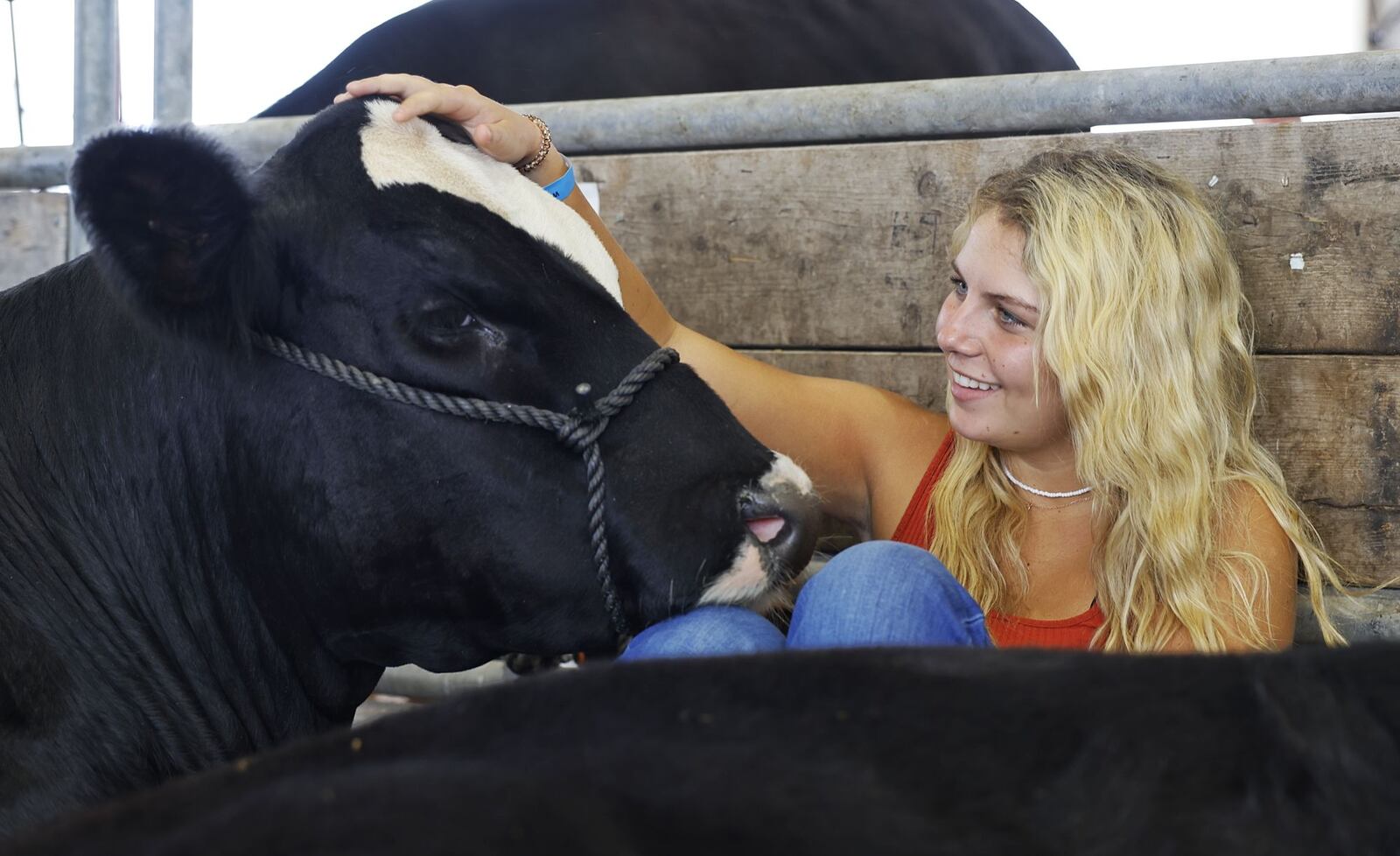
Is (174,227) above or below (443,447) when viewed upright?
above

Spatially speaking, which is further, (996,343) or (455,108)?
(996,343)

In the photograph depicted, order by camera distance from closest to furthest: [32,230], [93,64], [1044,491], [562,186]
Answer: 1. [562,186]
2. [1044,491]
3. [93,64]
4. [32,230]

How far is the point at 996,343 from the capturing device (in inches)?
77.4

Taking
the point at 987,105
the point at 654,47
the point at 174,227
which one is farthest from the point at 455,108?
the point at 654,47

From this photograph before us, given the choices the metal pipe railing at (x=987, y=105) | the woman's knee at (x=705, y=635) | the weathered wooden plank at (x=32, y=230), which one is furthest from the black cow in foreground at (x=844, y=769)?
the weathered wooden plank at (x=32, y=230)

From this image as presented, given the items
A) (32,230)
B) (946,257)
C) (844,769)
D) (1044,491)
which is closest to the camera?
(844,769)

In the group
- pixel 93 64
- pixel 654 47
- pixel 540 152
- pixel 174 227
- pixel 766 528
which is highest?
pixel 654 47

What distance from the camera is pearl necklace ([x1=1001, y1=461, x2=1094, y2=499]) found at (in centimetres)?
209

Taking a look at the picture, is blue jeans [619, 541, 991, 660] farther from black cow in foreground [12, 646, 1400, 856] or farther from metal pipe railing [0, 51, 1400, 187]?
metal pipe railing [0, 51, 1400, 187]

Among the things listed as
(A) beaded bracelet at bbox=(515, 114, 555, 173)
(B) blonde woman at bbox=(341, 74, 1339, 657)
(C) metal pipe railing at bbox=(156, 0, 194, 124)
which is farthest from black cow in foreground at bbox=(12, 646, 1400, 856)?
(C) metal pipe railing at bbox=(156, 0, 194, 124)

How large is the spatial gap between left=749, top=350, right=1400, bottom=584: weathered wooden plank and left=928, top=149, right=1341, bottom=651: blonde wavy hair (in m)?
0.08

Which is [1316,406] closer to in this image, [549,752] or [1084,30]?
[549,752]

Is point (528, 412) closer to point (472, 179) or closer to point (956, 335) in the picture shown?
point (472, 179)

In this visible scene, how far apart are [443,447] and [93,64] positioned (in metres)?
1.92
